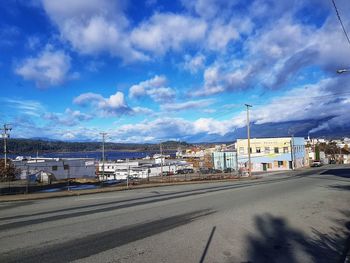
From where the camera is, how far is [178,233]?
11.2 meters

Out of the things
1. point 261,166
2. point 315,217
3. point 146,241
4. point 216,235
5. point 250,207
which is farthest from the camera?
point 261,166

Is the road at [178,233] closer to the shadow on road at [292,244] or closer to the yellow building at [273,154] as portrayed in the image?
the shadow on road at [292,244]

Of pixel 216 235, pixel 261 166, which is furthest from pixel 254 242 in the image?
pixel 261 166

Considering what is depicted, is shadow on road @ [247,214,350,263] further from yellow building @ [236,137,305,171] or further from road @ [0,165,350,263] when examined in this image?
yellow building @ [236,137,305,171]

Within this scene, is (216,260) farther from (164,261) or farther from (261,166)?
(261,166)

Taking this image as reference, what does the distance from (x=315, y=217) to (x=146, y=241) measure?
7.17 metres

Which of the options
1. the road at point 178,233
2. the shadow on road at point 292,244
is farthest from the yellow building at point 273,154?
the shadow on road at point 292,244

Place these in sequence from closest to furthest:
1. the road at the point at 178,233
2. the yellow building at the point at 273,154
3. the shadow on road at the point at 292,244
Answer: the road at the point at 178,233
the shadow on road at the point at 292,244
the yellow building at the point at 273,154

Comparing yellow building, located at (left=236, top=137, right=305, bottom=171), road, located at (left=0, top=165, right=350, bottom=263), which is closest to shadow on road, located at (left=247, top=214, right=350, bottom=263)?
road, located at (left=0, top=165, right=350, bottom=263)

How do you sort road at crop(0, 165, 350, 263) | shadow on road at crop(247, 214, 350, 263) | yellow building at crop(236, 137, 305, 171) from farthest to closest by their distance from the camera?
yellow building at crop(236, 137, 305, 171) < shadow on road at crop(247, 214, 350, 263) < road at crop(0, 165, 350, 263)

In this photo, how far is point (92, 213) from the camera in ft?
50.1

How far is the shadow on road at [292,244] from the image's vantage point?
29.8 ft

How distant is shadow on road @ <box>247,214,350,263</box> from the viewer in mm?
9070

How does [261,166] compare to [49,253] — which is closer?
[49,253]
